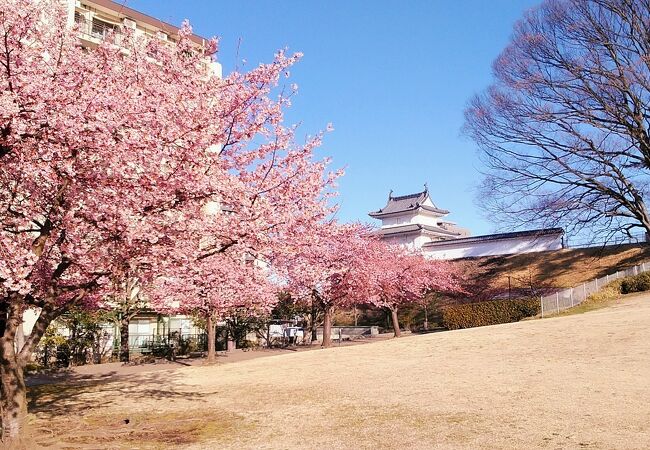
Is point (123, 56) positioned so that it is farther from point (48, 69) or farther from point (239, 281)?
point (239, 281)

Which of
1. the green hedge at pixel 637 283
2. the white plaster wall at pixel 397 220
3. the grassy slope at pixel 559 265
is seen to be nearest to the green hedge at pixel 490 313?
the green hedge at pixel 637 283

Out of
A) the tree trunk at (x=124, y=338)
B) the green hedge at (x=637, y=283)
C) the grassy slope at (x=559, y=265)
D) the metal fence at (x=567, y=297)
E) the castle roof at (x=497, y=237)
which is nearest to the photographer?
the tree trunk at (x=124, y=338)

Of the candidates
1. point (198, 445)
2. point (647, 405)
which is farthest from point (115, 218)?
point (647, 405)

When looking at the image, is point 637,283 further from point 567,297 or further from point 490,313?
point 490,313

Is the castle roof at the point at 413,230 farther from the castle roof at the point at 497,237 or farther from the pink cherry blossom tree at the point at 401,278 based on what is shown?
the pink cherry blossom tree at the point at 401,278

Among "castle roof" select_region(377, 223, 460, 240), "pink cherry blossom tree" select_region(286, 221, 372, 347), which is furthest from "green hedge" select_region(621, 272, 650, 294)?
"castle roof" select_region(377, 223, 460, 240)

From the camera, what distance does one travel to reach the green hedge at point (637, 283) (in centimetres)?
3222

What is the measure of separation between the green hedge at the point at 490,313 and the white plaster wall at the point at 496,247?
1537cm

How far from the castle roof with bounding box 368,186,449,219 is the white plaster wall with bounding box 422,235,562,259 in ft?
35.2

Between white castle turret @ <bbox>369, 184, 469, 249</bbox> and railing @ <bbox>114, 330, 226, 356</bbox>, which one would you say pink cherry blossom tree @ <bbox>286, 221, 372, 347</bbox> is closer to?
railing @ <bbox>114, 330, 226, 356</bbox>

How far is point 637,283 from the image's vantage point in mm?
32500

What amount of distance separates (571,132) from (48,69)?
25168mm

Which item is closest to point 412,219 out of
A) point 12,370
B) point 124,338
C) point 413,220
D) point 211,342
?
point 413,220

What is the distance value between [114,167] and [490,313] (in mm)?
A: 30304
